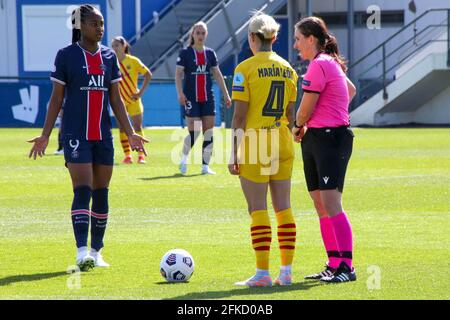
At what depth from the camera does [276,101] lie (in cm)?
870

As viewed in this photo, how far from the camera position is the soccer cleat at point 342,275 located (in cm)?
869

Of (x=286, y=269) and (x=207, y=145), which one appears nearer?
(x=286, y=269)

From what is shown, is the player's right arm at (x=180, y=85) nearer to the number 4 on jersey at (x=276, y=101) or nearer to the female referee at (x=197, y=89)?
the female referee at (x=197, y=89)

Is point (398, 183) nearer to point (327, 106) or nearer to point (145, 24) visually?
point (327, 106)

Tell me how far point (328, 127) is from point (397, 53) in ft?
102

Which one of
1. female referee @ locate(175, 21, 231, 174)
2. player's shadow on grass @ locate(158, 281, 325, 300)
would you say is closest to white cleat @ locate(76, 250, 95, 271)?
player's shadow on grass @ locate(158, 281, 325, 300)

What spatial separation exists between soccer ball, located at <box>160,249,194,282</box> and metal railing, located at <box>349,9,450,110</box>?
87.5 ft

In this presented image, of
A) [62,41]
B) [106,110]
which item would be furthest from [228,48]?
[106,110]

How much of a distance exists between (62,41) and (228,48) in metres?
6.75

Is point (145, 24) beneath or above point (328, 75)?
above

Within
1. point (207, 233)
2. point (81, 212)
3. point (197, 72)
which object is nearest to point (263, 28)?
point (81, 212)

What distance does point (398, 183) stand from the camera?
1695 cm

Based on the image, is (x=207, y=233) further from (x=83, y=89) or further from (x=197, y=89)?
(x=197, y=89)

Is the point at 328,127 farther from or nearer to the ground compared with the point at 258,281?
farther from the ground
